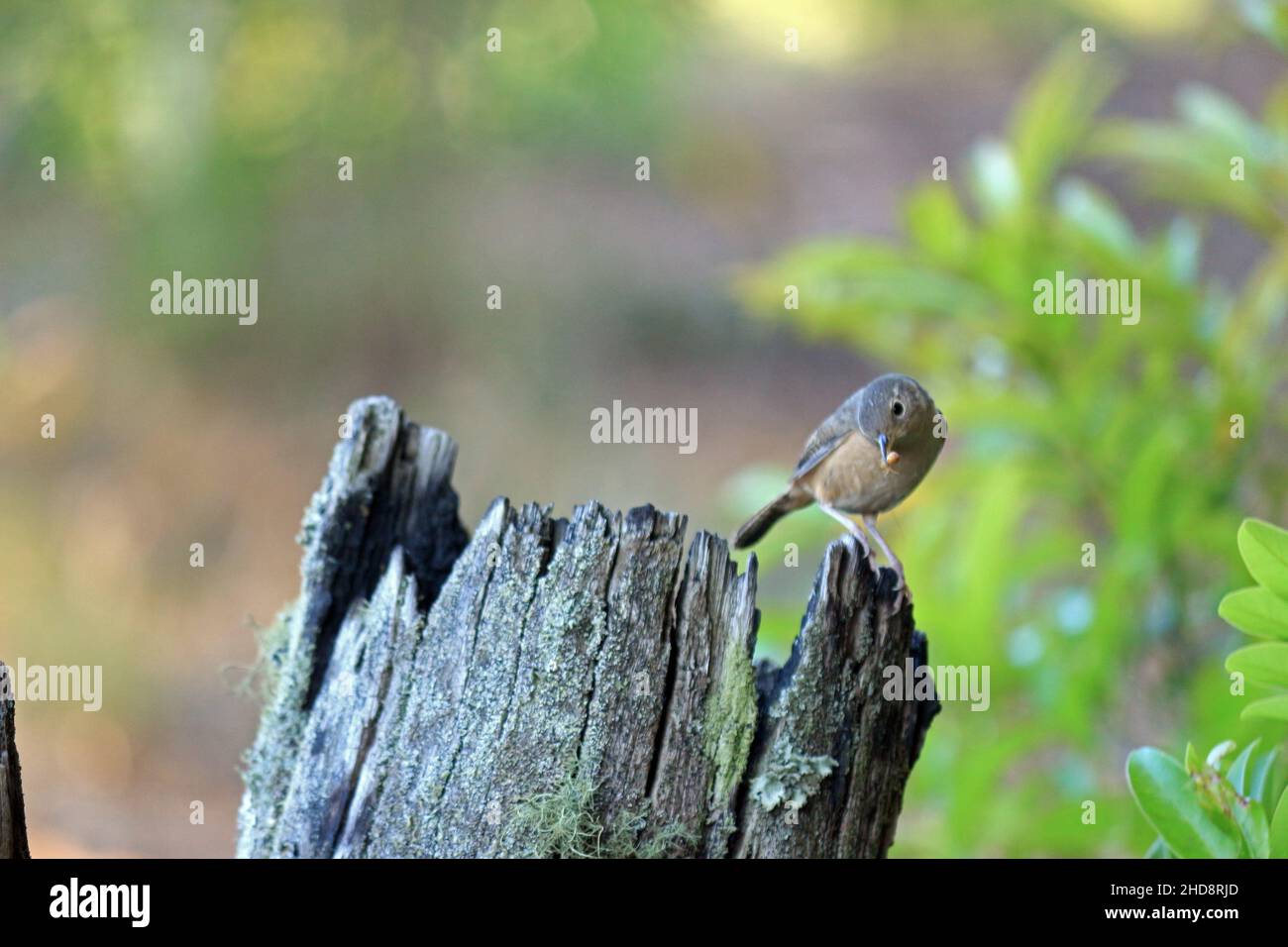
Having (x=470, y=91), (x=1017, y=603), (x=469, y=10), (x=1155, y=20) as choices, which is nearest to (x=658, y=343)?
(x=470, y=91)

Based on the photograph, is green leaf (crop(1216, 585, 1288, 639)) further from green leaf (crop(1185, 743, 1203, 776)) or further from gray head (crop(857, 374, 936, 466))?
gray head (crop(857, 374, 936, 466))

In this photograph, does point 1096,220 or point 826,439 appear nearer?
→ point 826,439

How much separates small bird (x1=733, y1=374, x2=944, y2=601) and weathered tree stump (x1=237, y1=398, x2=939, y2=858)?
357 millimetres

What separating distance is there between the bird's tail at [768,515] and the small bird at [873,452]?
0.12ft

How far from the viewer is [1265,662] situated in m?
1.40

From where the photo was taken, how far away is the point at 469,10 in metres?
7.59

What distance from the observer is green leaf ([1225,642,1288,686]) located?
4.55ft

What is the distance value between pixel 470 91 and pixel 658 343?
2569 millimetres

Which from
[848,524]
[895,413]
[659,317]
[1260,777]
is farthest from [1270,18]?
[659,317]

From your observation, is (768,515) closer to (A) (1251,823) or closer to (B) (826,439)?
(B) (826,439)

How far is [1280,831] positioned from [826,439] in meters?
1.07

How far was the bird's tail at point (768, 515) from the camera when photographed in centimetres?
238
